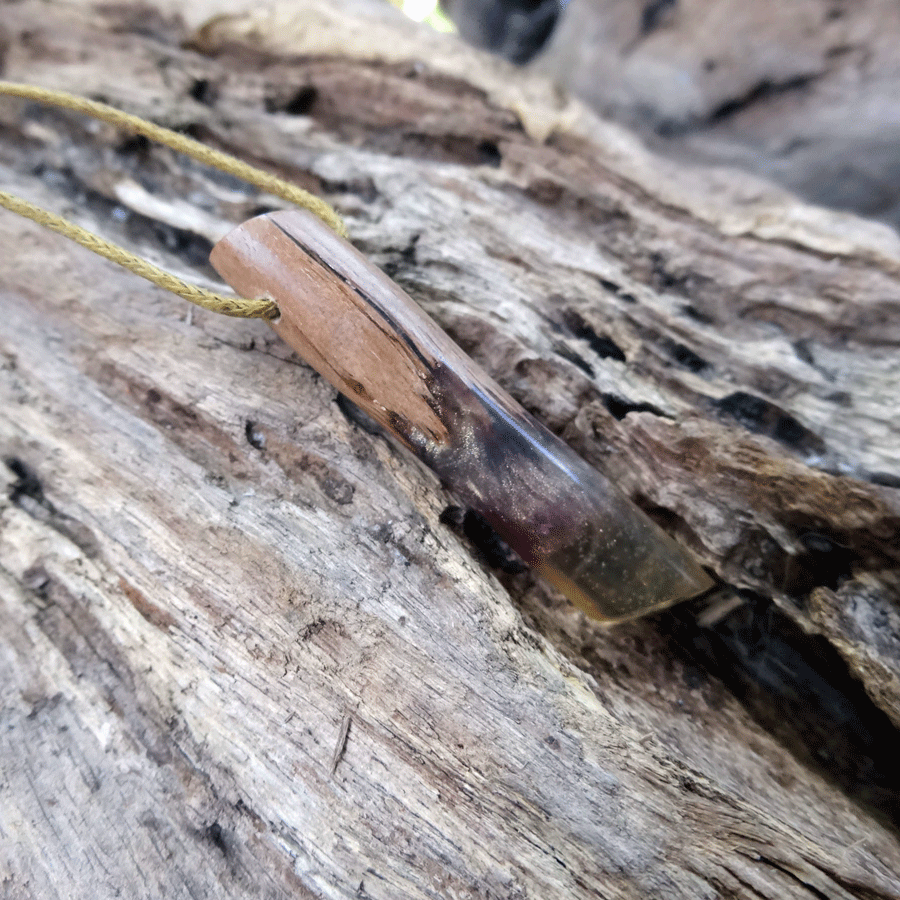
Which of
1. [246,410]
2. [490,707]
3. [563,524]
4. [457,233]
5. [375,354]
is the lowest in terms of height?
[490,707]

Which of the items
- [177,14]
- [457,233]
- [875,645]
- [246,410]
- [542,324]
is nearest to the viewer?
[875,645]

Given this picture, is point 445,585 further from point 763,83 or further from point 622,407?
point 763,83

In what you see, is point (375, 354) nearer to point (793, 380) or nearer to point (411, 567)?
point (411, 567)

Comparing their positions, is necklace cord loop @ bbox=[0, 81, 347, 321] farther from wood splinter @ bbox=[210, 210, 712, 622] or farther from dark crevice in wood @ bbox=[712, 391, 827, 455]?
dark crevice in wood @ bbox=[712, 391, 827, 455]

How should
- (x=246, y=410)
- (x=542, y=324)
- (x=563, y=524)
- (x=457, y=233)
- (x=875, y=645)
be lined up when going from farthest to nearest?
1. (x=457, y=233)
2. (x=542, y=324)
3. (x=246, y=410)
4. (x=563, y=524)
5. (x=875, y=645)

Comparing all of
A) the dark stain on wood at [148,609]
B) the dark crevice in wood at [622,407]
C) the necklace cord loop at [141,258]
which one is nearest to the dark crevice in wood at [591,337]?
the dark crevice in wood at [622,407]

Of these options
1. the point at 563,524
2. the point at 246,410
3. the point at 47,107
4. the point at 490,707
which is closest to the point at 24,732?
the point at 246,410
